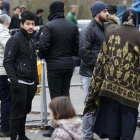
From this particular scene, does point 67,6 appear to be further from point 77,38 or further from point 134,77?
point 134,77

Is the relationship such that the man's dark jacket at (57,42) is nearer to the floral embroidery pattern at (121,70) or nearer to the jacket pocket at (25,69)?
the jacket pocket at (25,69)

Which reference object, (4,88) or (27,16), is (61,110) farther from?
(4,88)

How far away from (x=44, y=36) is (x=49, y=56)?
0.33m

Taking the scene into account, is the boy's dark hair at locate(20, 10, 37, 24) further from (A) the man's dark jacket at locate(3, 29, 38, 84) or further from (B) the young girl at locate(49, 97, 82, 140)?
(B) the young girl at locate(49, 97, 82, 140)

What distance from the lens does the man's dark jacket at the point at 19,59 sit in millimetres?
6406

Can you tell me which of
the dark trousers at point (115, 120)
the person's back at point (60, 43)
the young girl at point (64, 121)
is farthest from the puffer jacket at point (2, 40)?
the young girl at point (64, 121)

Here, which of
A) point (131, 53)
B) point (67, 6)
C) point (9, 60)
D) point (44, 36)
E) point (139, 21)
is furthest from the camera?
point (67, 6)

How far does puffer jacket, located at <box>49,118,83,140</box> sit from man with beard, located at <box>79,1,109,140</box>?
1.82 m

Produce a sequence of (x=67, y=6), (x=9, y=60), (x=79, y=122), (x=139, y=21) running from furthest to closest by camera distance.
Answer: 1. (x=67, y=6)
2. (x=139, y=21)
3. (x=9, y=60)
4. (x=79, y=122)

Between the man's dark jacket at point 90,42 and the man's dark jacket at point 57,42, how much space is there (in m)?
0.55

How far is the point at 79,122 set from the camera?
14.6 ft

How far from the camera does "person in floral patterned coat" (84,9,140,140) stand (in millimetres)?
5457

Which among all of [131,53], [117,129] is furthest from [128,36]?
[117,129]

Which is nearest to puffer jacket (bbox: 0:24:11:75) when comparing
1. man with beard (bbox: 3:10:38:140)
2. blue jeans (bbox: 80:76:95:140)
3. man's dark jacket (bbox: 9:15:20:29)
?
man with beard (bbox: 3:10:38:140)
